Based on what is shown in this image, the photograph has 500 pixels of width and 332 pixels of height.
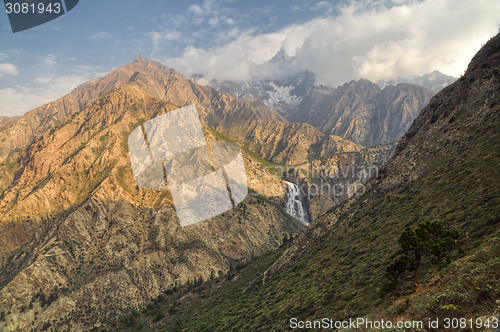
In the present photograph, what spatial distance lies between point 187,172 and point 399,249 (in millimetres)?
149823

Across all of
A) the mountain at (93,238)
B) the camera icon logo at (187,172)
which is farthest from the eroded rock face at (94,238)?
the camera icon logo at (187,172)

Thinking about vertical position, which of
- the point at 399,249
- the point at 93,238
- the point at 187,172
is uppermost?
Answer: the point at 187,172

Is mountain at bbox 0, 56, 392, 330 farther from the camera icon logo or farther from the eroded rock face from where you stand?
the camera icon logo

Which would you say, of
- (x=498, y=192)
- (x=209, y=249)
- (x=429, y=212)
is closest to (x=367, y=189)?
(x=429, y=212)

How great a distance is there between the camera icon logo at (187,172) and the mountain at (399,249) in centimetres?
8158

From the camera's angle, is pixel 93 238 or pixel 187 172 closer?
pixel 93 238

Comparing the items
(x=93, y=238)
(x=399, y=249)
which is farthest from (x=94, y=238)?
(x=399, y=249)

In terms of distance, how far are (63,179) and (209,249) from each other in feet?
323

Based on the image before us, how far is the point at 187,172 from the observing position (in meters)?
164

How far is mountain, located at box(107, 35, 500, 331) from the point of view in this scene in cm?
1438

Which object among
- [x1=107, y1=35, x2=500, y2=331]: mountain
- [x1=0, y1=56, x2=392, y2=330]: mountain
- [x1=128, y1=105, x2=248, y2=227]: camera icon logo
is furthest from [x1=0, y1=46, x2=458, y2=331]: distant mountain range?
[x1=107, y1=35, x2=500, y2=331]: mountain

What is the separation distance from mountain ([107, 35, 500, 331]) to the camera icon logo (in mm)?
81581

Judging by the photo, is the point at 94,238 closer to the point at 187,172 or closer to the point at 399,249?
the point at 187,172

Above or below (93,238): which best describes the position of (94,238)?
below
